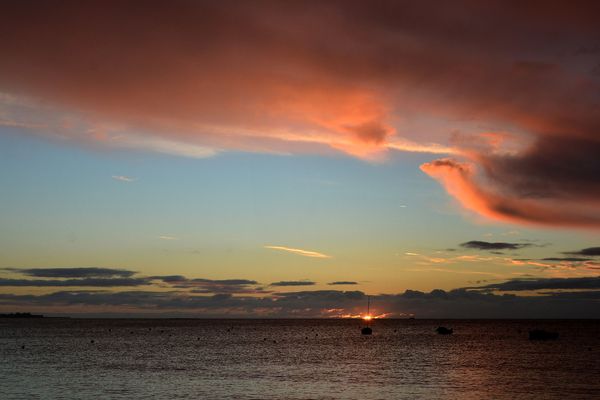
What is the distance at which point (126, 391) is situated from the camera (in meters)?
59.2

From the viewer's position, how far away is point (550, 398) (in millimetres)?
55750

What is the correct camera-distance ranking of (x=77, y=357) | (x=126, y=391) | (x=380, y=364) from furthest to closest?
(x=77, y=357) < (x=380, y=364) < (x=126, y=391)

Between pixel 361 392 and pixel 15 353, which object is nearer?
pixel 361 392

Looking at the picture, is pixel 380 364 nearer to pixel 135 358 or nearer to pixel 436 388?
pixel 436 388

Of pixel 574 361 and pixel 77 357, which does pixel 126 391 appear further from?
pixel 574 361

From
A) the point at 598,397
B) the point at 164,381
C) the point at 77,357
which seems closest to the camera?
the point at 598,397

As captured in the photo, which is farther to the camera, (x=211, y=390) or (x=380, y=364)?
(x=380, y=364)

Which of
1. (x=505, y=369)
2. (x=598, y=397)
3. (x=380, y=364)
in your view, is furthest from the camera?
(x=380, y=364)

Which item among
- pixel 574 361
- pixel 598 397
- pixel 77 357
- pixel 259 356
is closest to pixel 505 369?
pixel 574 361

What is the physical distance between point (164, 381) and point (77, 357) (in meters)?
42.4

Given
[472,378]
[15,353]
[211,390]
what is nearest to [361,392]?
[211,390]

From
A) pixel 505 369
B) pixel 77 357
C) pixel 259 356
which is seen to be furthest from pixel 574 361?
pixel 77 357

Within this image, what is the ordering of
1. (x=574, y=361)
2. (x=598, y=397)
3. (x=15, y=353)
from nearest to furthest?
(x=598, y=397)
(x=574, y=361)
(x=15, y=353)

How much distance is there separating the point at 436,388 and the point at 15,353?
8178 centimetres
